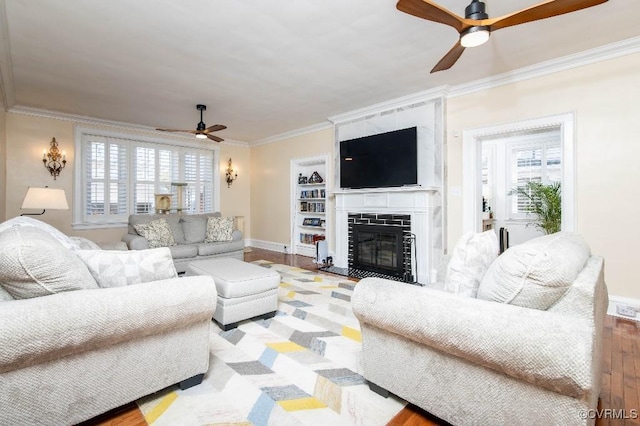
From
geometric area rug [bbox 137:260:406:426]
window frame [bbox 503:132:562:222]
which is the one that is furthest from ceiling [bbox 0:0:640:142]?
window frame [bbox 503:132:562:222]

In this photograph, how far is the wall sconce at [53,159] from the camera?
518cm

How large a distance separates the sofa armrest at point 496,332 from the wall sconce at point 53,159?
603 centimetres

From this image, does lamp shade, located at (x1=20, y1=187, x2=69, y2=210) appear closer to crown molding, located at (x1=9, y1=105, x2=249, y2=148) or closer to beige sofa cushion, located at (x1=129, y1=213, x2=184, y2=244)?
beige sofa cushion, located at (x1=129, y1=213, x2=184, y2=244)

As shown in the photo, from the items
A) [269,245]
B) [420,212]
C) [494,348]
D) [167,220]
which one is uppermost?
[420,212]

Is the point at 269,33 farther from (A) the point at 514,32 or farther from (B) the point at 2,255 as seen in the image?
(B) the point at 2,255

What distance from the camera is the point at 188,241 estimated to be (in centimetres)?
522

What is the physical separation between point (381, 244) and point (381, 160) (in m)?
1.30

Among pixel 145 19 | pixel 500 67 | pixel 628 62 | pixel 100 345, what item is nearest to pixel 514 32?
pixel 500 67

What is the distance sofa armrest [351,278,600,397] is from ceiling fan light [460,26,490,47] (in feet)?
→ 5.63

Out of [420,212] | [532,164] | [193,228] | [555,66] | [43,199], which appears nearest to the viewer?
[555,66]

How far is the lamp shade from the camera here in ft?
12.6

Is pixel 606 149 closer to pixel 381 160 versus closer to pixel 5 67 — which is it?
pixel 381 160

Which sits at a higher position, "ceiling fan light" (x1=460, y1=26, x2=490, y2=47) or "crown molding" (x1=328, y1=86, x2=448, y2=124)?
"crown molding" (x1=328, y1=86, x2=448, y2=124)

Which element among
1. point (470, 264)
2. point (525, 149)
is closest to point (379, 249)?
point (470, 264)
